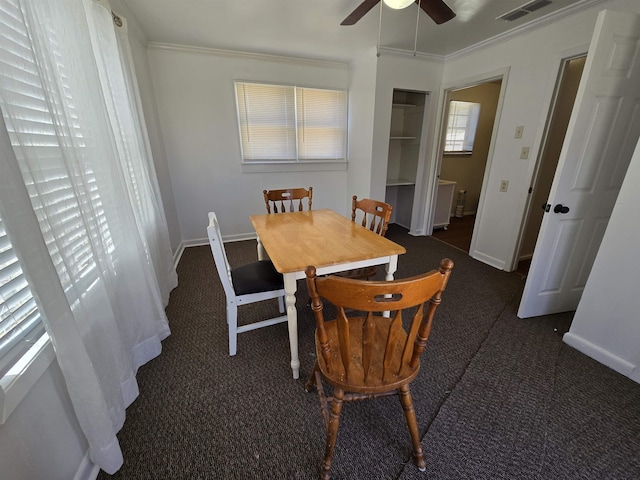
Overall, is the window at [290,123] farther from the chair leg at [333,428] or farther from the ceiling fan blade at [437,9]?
the chair leg at [333,428]

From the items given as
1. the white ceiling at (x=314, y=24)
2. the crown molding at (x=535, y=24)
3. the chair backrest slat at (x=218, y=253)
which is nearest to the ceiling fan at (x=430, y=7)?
the white ceiling at (x=314, y=24)

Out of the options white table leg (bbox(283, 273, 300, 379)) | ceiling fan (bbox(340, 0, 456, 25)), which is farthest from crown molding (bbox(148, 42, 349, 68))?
white table leg (bbox(283, 273, 300, 379))

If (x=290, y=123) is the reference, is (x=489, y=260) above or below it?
below

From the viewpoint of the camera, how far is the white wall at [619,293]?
1.45 meters

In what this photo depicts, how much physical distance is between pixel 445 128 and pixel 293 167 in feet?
7.16

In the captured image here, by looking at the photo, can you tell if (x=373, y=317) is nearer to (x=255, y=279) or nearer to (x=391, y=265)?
(x=391, y=265)

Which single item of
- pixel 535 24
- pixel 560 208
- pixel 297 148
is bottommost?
pixel 560 208

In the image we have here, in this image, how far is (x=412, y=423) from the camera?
106cm

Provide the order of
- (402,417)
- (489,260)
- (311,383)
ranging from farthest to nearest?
(489,260)
(311,383)
(402,417)

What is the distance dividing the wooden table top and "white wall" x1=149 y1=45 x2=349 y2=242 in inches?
69.7

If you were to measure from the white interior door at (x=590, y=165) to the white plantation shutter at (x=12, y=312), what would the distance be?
2.71 metres

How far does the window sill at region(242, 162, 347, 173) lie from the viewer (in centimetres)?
362

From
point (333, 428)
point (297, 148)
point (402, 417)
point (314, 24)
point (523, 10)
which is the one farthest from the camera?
point (297, 148)

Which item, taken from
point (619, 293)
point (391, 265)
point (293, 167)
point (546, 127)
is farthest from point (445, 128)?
point (391, 265)
